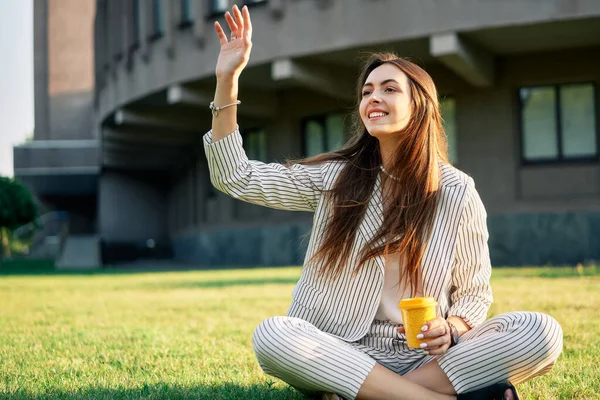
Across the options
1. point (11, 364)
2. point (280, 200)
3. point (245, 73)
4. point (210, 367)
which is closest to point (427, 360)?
point (280, 200)

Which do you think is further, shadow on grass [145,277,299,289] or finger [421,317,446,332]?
shadow on grass [145,277,299,289]

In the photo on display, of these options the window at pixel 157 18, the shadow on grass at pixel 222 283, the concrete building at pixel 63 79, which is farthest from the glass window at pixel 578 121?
the concrete building at pixel 63 79

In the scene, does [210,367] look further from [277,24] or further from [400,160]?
[277,24]

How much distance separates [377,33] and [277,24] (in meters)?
2.84

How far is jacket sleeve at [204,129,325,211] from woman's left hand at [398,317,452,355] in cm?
93

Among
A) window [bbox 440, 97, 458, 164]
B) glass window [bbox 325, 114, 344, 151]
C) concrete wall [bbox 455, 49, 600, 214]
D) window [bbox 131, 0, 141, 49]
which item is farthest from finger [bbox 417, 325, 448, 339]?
window [bbox 131, 0, 141, 49]

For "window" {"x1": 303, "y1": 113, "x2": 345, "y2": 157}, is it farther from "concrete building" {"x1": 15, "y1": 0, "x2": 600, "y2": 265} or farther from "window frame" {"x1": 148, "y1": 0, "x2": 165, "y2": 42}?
"window frame" {"x1": 148, "y1": 0, "x2": 165, "y2": 42}

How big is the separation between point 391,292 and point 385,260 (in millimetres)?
154

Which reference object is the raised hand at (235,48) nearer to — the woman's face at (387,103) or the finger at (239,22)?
the finger at (239,22)

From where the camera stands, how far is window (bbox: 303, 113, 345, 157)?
2167 centimetres

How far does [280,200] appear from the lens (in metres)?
3.79

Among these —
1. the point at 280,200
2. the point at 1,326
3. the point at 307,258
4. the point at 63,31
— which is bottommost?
the point at 1,326

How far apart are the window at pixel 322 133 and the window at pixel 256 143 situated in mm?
1723

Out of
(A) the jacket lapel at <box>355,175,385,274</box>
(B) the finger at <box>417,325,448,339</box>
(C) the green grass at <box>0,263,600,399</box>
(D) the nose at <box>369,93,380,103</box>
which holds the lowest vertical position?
(C) the green grass at <box>0,263,600,399</box>
